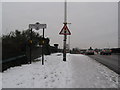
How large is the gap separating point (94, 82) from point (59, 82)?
146 cm

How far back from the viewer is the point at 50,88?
4836 millimetres

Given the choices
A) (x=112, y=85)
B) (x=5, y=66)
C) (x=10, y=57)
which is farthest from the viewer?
(x=10, y=57)

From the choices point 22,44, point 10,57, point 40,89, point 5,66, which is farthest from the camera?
point 22,44

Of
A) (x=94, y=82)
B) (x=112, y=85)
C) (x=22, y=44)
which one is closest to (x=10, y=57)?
(x=22, y=44)

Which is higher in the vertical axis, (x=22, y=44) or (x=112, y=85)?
(x=22, y=44)

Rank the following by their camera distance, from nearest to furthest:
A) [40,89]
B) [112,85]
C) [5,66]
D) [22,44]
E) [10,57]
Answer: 1. [40,89]
2. [112,85]
3. [5,66]
4. [10,57]
5. [22,44]

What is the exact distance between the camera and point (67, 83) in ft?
17.7

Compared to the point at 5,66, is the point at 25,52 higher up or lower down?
higher up

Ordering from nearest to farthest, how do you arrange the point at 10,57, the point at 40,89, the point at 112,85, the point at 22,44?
the point at 40,89
the point at 112,85
the point at 10,57
the point at 22,44

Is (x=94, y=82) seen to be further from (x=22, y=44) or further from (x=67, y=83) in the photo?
(x=22, y=44)

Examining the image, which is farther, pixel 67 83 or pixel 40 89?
pixel 67 83

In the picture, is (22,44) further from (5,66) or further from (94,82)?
(94,82)

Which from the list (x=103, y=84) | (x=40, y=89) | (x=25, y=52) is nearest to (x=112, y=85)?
(x=103, y=84)

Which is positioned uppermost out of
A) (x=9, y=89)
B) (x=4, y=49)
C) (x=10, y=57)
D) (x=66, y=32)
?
(x=66, y=32)
